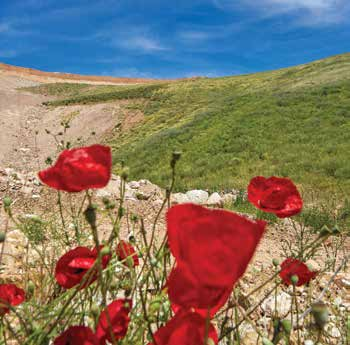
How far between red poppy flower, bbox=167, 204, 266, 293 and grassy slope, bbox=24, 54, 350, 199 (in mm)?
7158

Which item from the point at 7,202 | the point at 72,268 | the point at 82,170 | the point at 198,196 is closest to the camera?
the point at 82,170

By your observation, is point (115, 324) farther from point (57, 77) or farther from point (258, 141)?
point (57, 77)

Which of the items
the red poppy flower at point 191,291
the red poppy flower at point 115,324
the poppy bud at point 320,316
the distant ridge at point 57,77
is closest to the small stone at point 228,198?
the red poppy flower at point 115,324

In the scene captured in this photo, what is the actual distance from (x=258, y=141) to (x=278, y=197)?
13710 mm

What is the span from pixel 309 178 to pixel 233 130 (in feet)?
22.8

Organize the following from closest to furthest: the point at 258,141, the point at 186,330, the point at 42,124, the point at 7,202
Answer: the point at 186,330, the point at 7,202, the point at 258,141, the point at 42,124

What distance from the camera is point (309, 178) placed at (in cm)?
1048

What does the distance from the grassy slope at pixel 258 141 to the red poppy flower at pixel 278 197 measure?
621 cm

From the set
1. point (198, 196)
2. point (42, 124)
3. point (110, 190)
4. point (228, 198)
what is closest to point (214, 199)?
point (228, 198)

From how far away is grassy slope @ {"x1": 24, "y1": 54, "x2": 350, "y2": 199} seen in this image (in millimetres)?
11328

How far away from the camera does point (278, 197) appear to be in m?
1.51

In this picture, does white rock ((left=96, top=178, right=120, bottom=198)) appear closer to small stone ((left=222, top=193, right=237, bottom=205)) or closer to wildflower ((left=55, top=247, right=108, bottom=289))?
small stone ((left=222, top=193, right=237, bottom=205))

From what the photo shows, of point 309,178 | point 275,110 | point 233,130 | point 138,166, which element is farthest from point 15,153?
point 309,178

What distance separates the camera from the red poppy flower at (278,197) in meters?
1.45
